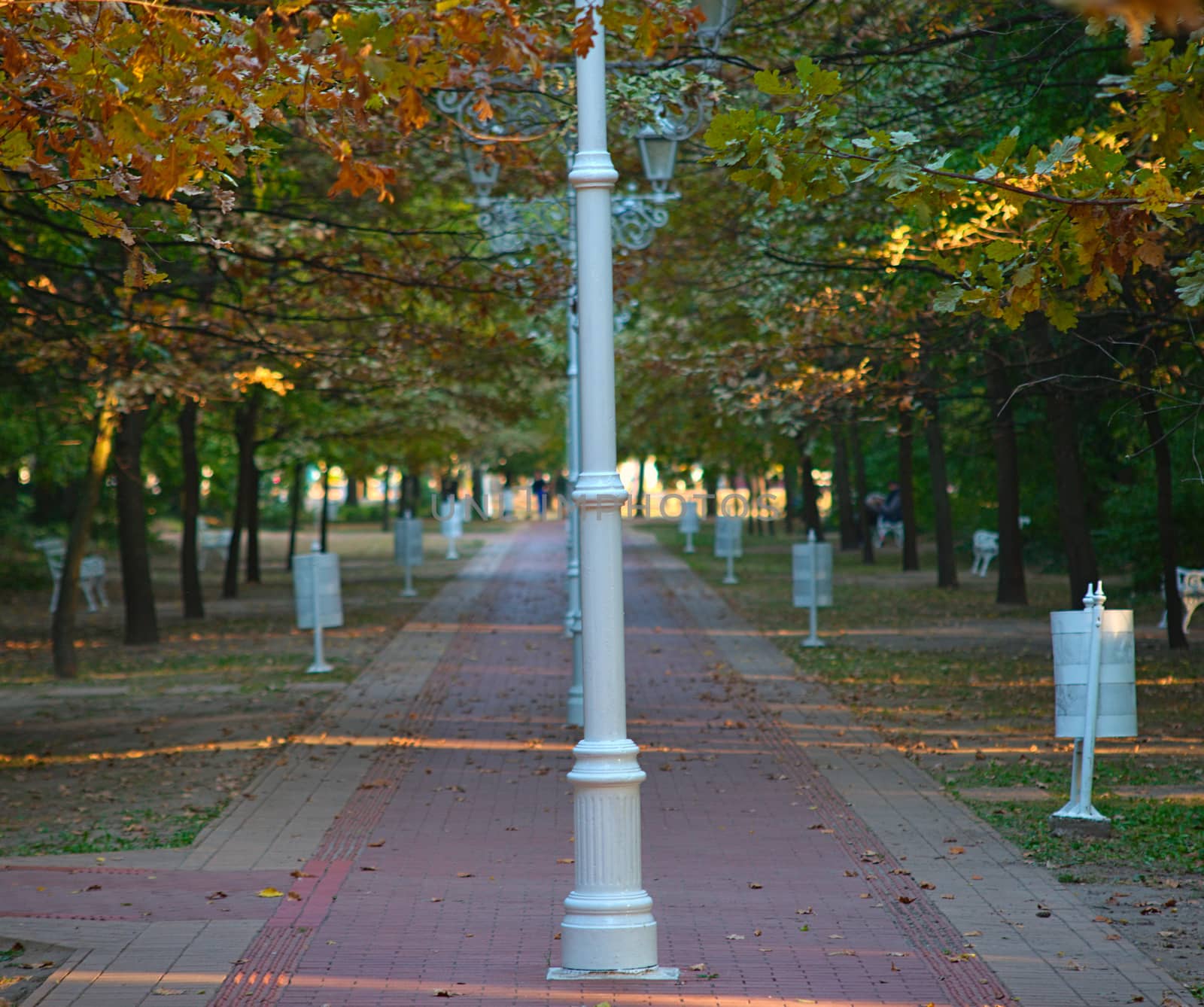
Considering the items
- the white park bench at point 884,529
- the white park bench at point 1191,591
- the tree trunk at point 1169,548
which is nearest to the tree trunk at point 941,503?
the white park bench at point 1191,591

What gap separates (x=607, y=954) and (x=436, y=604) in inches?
817

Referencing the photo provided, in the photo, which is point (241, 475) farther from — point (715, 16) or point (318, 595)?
point (715, 16)

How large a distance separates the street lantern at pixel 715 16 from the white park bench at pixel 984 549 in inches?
855

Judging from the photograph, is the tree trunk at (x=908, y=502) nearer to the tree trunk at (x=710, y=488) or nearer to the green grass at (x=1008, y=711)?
the green grass at (x=1008, y=711)

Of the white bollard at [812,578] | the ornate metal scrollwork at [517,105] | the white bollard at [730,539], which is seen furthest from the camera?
the white bollard at [730,539]

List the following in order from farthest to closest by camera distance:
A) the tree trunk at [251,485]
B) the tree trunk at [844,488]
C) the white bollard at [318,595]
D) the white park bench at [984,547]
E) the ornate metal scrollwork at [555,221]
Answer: the tree trunk at [844,488]
the white park bench at [984,547]
the tree trunk at [251,485]
the white bollard at [318,595]
the ornate metal scrollwork at [555,221]

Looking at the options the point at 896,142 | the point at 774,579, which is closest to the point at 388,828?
the point at 896,142

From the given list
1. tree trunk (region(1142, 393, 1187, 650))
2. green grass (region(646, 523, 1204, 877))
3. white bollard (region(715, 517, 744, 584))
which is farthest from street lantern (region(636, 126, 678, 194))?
white bollard (region(715, 517, 744, 584))

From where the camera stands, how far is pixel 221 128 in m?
6.17

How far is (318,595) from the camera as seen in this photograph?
55.5 ft

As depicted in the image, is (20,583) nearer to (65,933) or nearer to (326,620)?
(326,620)

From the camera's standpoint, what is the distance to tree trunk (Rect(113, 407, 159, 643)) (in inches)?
766

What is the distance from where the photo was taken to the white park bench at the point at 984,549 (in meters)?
30.1

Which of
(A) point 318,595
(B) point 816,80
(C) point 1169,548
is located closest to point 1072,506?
(C) point 1169,548
